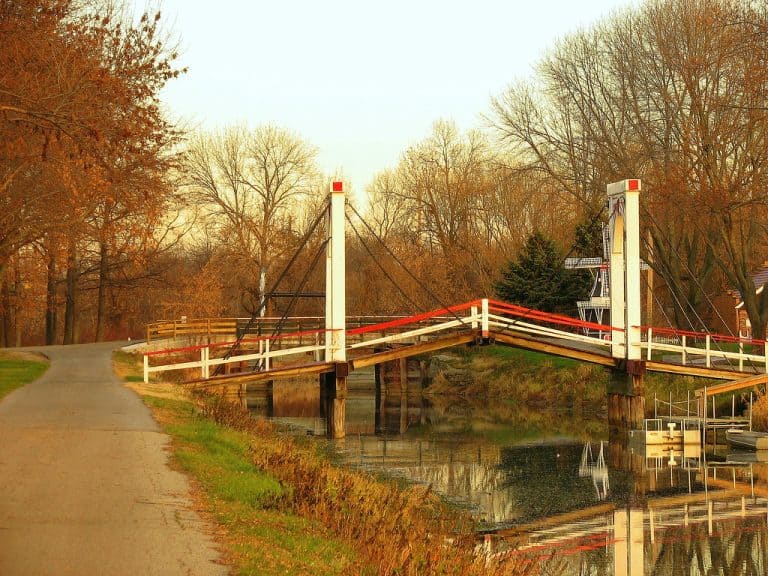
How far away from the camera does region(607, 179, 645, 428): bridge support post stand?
3238 cm

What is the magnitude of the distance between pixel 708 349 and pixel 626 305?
2.72 meters

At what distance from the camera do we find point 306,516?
12.9 metres

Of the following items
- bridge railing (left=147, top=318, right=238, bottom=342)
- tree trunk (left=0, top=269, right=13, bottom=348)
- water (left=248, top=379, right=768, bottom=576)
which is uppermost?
tree trunk (left=0, top=269, right=13, bottom=348)

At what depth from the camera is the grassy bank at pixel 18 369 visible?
29172 mm

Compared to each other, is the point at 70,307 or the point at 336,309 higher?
the point at 70,307

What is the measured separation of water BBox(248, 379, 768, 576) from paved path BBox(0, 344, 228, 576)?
4683mm

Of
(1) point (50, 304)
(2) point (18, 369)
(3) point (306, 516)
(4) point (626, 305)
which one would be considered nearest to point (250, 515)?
(3) point (306, 516)

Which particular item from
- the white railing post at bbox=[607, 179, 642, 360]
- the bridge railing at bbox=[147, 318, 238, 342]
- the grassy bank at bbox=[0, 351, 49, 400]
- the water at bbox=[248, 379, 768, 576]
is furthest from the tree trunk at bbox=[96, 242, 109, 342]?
the white railing post at bbox=[607, 179, 642, 360]

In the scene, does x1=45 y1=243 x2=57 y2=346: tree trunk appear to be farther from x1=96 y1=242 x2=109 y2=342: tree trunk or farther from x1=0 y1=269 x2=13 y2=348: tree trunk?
x1=96 y1=242 x2=109 y2=342: tree trunk

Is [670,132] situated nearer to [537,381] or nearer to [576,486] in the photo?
[537,381]

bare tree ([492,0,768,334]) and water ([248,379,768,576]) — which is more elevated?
bare tree ([492,0,768,334])

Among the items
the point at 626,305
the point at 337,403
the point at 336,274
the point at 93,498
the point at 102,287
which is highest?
the point at 102,287

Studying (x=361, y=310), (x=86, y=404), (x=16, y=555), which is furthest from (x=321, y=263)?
(x=16, y=555)

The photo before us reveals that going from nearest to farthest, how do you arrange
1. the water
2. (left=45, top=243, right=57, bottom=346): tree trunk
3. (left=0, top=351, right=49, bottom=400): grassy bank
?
the water
(left=0, top=351, right=49, bottom=400): grassy bank
(left=45, top=243, right=57, bottom=346): tree trunk
